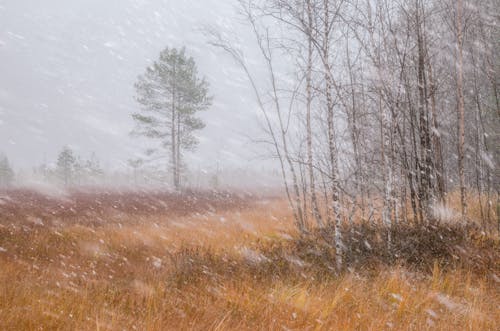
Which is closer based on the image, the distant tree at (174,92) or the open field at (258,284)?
the open field at (258,284)

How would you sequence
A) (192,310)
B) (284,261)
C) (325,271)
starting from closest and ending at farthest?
(192,310)
(325,271)
(284,261)

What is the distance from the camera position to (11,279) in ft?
16.2

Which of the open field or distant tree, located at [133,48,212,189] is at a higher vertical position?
distant tree, located at [133,48,212,189]

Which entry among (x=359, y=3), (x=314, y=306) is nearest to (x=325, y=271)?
(x=314, y=306)

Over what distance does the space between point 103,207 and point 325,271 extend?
11854 mm

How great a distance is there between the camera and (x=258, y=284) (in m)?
5.04

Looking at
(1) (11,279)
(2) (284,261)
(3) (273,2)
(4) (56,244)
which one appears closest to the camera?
(1) (11,279)

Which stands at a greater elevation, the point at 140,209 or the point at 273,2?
the point at 273,2

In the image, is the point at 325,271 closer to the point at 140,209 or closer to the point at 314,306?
the point at 314,306

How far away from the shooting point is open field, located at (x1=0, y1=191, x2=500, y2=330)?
3.92 m

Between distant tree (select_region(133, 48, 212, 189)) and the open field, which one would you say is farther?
distant tree (select_region(133, 48, 212, 189))

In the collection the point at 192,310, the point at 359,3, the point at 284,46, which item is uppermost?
the point at 359,3

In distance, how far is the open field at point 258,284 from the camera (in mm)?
3920

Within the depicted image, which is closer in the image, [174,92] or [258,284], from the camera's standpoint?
[258,284]
